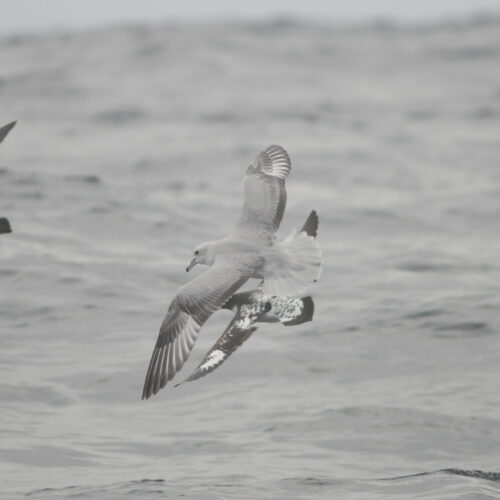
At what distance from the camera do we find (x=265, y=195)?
8930mm

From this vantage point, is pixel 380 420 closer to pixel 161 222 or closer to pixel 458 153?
pixel 161 222

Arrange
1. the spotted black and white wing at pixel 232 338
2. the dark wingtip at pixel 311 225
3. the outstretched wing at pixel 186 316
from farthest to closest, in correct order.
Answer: the dark wingtip at pixel 311 225
the spotted black and white wing at pixel 232 338
the outstretched wing at pixel 186 316

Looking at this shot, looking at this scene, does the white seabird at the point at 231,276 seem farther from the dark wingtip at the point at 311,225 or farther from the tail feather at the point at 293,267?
the dark wingtip at the point at 311,225

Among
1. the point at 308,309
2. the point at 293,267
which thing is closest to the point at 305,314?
the point at 308,309

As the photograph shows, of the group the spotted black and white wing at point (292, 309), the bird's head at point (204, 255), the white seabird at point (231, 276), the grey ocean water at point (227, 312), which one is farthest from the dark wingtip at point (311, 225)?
the grey ocean water at point (227, 312)

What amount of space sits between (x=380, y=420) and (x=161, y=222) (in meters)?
6.86

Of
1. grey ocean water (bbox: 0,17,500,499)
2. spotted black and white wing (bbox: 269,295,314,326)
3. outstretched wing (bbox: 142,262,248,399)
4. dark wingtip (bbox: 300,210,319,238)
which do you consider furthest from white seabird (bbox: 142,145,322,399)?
grey ocean water (bbox: 0,17,500,499)

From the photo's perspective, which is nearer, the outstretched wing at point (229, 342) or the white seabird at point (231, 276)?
the white seabird at point (231, 276)

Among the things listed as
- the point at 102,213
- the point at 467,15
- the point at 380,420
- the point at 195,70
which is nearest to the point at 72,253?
the point at 102,213

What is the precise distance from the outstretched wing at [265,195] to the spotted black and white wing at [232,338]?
608 mm

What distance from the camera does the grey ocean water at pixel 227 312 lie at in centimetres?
863

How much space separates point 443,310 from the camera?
1183cm

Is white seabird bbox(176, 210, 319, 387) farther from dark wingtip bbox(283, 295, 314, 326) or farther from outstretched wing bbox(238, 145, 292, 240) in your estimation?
outstretched wing bbox(238, 145, 292, 240)

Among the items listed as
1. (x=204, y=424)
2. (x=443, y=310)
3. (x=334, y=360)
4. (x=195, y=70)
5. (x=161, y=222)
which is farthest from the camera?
(x=195, y=70)
